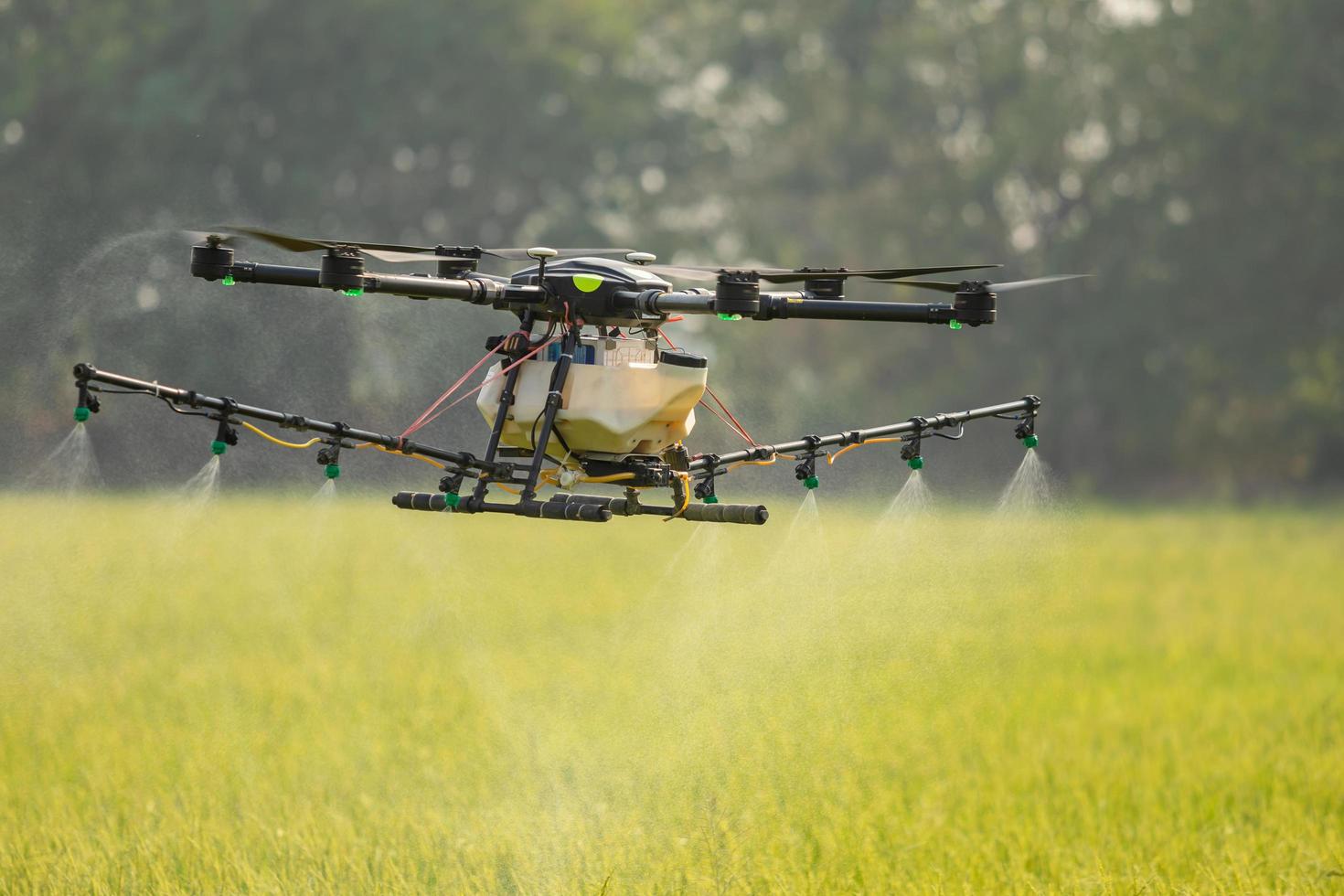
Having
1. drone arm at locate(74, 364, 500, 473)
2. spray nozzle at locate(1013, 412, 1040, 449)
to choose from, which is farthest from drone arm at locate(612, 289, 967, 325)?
spray nozzle at locate(1013, 412, 1040, 449)

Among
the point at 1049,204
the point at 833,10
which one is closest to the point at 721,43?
the point at 833,10

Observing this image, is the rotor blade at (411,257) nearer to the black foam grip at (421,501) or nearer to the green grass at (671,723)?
the black foam grip at (421,501)

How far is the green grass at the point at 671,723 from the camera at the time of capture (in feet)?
35.8

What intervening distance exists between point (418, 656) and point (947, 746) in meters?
8.16

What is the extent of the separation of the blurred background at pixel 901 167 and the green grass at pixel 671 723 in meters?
23.0

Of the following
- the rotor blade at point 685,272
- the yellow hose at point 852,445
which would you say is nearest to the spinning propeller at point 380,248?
the rotor blade at point 685,272

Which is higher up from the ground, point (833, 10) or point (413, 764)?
point (833, 10)

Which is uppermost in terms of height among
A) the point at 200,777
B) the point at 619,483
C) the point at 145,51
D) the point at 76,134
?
the point at 145,51

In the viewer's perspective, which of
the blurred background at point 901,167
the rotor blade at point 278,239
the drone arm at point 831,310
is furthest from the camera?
the blurred background at point 901,167

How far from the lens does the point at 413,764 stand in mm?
14680

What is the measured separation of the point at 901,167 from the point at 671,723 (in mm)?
43275

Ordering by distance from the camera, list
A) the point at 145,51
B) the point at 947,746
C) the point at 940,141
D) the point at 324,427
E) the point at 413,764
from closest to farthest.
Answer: the point at 324,427 → the point at 413,764 → the point at 947,746 → the point at 145,51 → the point at 940,141

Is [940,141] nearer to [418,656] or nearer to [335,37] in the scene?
[335,37]

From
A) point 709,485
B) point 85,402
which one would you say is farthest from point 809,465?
point 85,402
